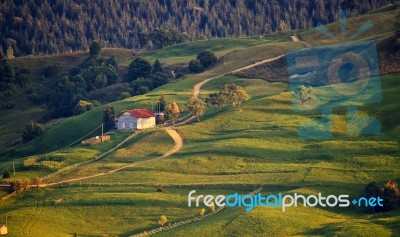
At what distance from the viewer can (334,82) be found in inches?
6427

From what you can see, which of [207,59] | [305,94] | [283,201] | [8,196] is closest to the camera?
[283,201]

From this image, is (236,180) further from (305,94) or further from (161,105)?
(161,105)

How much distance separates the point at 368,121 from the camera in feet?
437

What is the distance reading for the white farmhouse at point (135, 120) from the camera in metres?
149

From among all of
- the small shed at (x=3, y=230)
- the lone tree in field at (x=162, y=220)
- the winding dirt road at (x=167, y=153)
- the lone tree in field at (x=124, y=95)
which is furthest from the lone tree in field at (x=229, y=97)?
the small shed at (x=3, y=230)

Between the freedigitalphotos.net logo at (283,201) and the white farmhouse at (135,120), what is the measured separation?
43218mm

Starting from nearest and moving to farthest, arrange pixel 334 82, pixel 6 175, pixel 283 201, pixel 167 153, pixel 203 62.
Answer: pixel 283 201 < pixel 6 175 < pixel 167 153 < pixel 334 82 < pixel 203 62

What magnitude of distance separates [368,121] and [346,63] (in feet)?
121

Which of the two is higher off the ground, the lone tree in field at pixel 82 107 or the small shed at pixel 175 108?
the lone tree in field at pixel 82 107

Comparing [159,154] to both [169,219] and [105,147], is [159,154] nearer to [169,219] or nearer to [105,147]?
[105,147]

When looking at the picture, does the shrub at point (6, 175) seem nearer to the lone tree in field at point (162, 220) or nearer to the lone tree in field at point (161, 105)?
the lone tree in field at point (162, 220)

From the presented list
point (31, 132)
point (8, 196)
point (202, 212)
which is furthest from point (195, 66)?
point (202, 212)

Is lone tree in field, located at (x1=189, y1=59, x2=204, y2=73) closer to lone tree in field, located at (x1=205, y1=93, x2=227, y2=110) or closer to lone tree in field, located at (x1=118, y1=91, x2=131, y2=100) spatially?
lone tree in field, located at (x1=118, y1=91, x2=131, y2=100)

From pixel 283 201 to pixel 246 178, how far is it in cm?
1072
